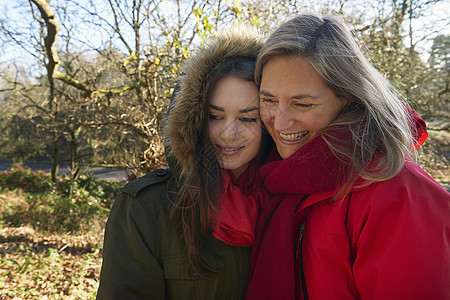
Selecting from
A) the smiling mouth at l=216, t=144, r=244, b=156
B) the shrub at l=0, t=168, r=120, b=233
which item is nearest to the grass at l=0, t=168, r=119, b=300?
the shrub at l=0, t=168, r=120, b=233

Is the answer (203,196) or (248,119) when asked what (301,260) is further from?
(248,119)

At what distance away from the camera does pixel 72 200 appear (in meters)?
9.63

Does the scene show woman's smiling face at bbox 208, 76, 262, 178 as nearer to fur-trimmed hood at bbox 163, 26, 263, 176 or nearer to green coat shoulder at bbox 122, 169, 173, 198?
fur-trimmed hood at bbox 163, 26, 263, 176

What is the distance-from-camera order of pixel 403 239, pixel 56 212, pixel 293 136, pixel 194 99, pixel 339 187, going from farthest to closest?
pixel 56 212
pixel 194 99
pixel 293 136
pixel 339 187
pixel 403 239

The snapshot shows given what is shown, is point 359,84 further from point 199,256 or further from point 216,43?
point 199,256

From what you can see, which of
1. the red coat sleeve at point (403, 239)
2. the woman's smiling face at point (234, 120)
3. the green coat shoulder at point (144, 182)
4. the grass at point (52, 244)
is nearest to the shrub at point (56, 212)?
the grass at point (52, 244)

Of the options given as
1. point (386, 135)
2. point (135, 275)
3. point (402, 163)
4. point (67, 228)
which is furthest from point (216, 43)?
point (67, 228)

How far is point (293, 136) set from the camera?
5.63 feet

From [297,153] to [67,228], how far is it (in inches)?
320

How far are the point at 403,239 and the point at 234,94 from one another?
1.08m

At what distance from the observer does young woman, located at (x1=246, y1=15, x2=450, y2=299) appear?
1.21 meters

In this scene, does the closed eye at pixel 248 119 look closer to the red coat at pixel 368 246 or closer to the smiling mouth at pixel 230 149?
the smiling mouth at pixel 230 149

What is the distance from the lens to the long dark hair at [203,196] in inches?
66.2

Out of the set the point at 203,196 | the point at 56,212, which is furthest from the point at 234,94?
the point at 56,212
